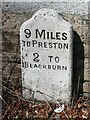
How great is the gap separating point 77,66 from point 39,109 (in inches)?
19.8

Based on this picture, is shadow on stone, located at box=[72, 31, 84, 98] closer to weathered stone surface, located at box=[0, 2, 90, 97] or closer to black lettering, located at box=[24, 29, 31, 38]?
weathered stone surface, located at box=[0, 2, 90, 97]

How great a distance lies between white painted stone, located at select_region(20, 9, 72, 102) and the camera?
4.62 metres

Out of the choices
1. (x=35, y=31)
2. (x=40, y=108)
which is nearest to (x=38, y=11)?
(x=35, y=31)

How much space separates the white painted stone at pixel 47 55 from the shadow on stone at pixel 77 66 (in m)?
0.15

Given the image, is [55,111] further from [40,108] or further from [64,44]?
[64,44]

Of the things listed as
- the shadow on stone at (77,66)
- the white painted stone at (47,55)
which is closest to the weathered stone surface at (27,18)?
the shadow on stone at (77,66)

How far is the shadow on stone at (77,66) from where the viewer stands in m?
4.81

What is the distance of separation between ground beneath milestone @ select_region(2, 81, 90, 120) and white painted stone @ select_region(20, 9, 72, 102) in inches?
2.8

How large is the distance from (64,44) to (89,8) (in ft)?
1.62

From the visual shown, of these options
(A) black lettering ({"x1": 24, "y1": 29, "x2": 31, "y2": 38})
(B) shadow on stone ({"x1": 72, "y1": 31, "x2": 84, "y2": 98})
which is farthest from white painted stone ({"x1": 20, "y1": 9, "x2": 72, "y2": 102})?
(B) shadow on stone ({"x1": 72, "y1": 31, "x2": 84, "y2": 98})

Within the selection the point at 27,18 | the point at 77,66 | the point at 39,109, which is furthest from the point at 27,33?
the point at 39,109

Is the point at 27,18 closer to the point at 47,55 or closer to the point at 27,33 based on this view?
the point at 27,33

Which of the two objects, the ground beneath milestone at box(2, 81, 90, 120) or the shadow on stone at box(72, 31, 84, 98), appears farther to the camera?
the shadow on stone at box(72, 31, 84, 98)

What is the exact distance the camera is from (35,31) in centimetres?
468
